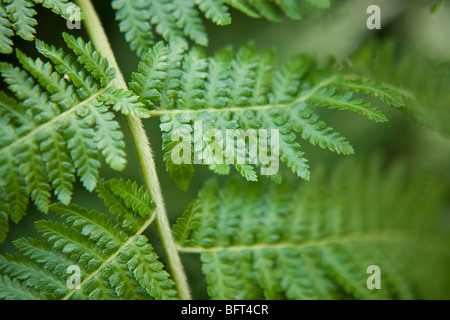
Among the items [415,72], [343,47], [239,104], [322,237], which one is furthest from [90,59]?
[343,47]

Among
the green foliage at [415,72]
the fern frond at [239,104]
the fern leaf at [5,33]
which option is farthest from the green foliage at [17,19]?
the green foliage at [415,72]

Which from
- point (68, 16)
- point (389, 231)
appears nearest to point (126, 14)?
point (68, 16)

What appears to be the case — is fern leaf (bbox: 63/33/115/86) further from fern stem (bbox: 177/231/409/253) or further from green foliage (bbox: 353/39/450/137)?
green foliage (bbox: 353/39/450/137)

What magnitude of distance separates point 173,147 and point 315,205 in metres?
0.69

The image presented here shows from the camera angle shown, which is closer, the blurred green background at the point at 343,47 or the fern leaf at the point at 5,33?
the fern leaf at the point at 5,33

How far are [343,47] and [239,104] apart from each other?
1.20 metres

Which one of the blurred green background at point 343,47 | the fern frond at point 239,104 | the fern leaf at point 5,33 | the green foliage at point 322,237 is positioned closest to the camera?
the fern leaf at point 5,33

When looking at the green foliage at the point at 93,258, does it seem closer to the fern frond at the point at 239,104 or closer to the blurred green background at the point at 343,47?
the fern frond at the point at 239,104

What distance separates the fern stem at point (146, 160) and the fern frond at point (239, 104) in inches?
3.9

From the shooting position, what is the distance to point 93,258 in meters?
1.07

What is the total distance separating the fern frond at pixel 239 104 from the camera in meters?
1.08

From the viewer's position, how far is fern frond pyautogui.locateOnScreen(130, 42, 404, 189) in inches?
42.6

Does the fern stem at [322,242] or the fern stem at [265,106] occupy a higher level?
the fern stem at [265,106]

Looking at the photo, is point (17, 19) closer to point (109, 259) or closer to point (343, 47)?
point (109, 259)
